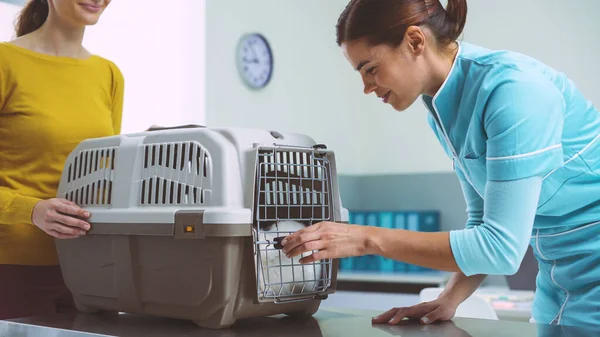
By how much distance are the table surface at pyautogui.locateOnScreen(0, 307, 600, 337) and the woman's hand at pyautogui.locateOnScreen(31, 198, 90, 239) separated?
0.16 metres

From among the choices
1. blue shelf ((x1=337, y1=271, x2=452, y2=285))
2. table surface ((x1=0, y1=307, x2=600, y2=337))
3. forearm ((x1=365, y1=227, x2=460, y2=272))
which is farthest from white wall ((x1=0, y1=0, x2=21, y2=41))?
blue shelf ((x1=337, y1=271, x2=452, y2=285))

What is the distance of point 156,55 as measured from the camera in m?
3.02

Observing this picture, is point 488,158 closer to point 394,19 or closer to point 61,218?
point 394,19

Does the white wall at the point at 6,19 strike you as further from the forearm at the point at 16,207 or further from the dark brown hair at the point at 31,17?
the forearm at the point at 16,207

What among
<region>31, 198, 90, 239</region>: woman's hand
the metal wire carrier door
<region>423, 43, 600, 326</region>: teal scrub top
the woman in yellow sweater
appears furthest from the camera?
the woman in yellow sweater

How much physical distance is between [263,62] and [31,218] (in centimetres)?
250

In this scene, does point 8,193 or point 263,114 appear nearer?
point 8,193

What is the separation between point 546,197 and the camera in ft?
3.79

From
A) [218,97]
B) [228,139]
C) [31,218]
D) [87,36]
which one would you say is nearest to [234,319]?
[228,139]

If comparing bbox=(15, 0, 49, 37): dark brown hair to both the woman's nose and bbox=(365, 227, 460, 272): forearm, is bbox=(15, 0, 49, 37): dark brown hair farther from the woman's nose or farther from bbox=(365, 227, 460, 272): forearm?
bbox=(365, 227, 460, 272): forearm

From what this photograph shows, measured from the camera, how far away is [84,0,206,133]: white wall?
279 cm

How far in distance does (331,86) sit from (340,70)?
0.17 meters

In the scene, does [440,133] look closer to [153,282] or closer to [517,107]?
[517,107]

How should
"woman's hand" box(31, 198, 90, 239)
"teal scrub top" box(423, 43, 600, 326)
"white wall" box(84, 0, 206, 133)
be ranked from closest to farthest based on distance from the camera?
1. "teal scrub top" box(423, 43, 600, 326)
2. "woman's hand" box(31, 198, 90, 239)
3. "white wall" box(84, 0, 206, 133)
